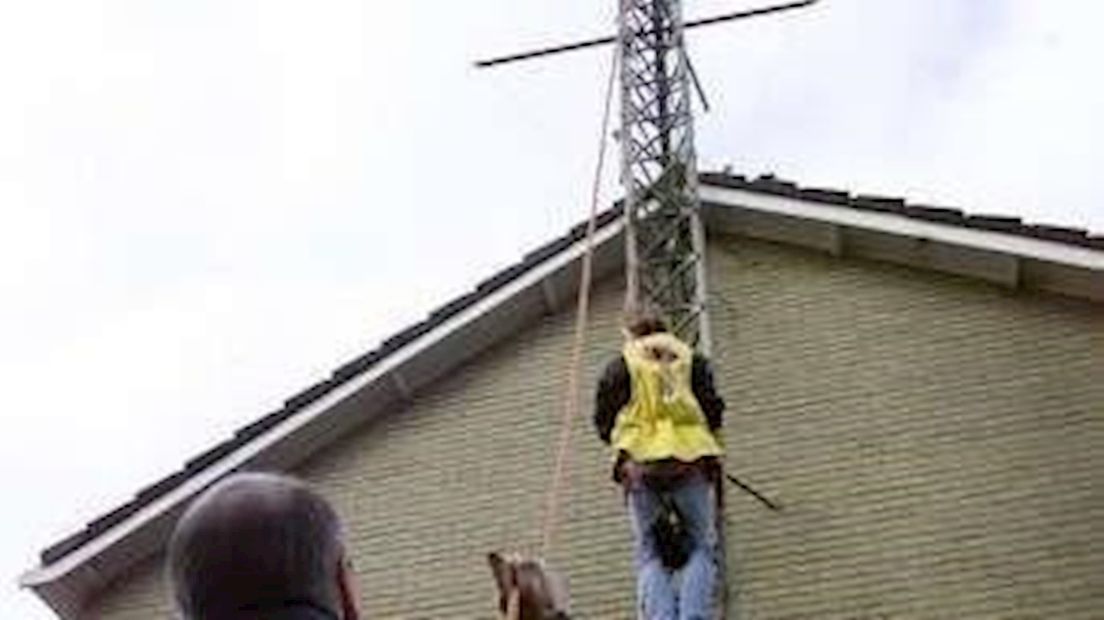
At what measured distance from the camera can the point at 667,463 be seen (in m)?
9.15

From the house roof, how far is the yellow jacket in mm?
4155

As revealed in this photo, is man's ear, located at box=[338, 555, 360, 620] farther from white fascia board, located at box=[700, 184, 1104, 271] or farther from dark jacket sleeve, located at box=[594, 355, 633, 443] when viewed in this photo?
white fascia board, located at box=[700, 184, 1104, 271]

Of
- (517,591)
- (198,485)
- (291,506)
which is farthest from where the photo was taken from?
(198,485)

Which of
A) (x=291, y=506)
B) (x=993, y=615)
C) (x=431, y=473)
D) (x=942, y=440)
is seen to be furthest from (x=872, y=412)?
(x=291, y=506)

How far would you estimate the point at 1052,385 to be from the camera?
1252 cm

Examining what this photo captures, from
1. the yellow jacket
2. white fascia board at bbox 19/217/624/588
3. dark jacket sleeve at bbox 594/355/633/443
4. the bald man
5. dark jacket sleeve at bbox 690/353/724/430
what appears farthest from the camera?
white fascia board at bbox 19/217/624/588

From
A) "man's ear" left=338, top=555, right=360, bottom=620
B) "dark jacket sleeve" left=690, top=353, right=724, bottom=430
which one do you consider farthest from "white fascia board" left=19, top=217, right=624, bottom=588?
"man's ear" left=338, top=555, right=360, bottom=620

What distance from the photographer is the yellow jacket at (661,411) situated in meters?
9.21

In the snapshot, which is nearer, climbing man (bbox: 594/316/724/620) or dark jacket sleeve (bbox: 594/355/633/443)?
climbing man (bbox: 594/316/724/620)

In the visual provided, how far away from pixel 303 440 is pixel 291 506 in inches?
438

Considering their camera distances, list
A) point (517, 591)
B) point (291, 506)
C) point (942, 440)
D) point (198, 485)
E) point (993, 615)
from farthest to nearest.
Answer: point (198, 485) < point (942, 440) < point (993, 615) < point (517, 591) < point (291, 506)

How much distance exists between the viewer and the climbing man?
895 cm

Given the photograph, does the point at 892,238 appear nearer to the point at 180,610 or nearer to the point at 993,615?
the point at 993,615

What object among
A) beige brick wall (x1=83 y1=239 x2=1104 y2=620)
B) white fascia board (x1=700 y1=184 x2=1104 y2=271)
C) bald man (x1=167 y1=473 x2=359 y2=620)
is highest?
bald man (x1=167 y1=473 x2=359 y2=620)
